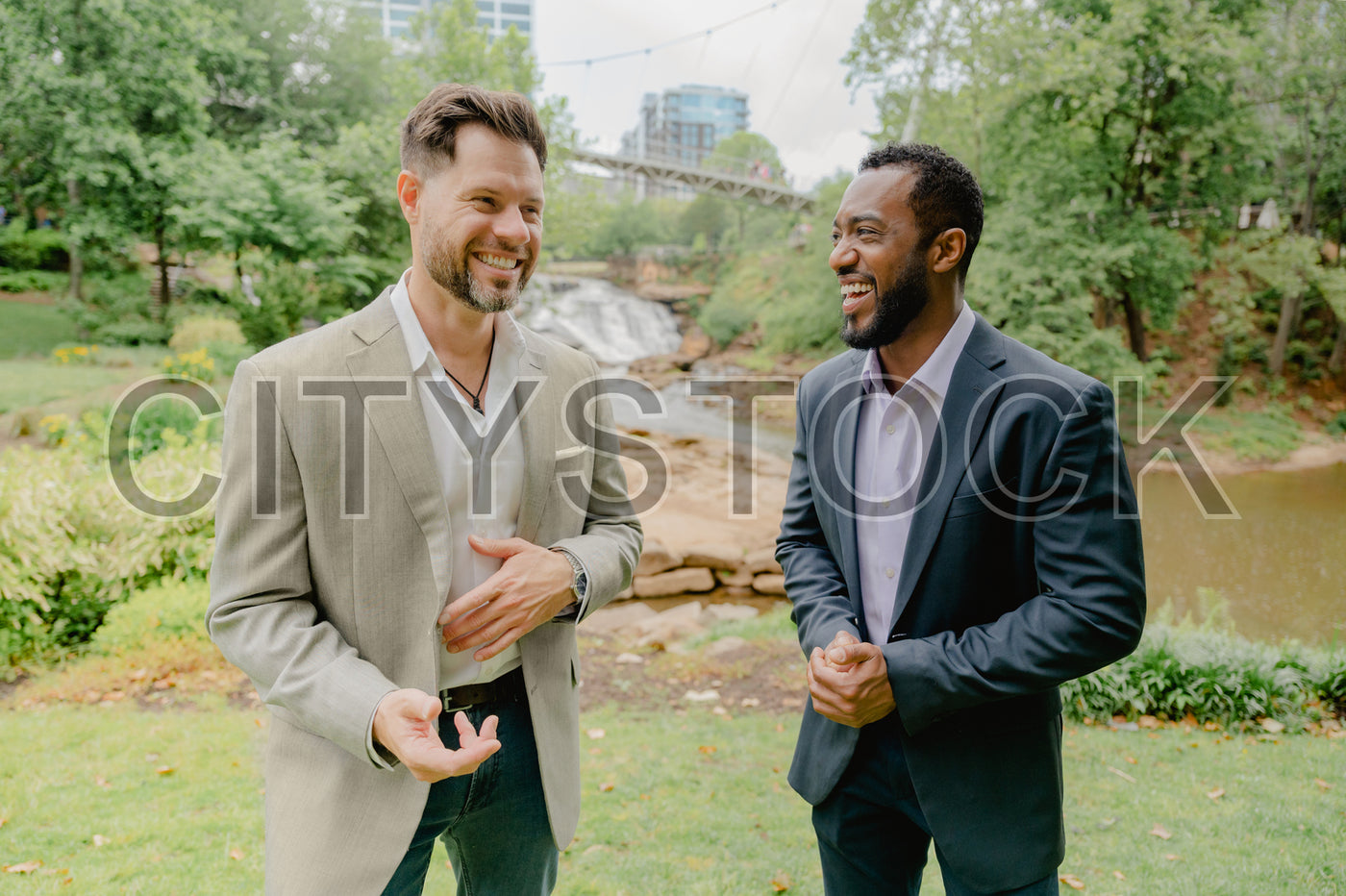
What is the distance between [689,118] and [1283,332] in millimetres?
102087

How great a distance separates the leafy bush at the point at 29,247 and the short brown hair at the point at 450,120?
2439cm

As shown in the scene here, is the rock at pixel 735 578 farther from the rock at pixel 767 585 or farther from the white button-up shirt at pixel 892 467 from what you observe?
the white button-up shirt at pixel 892 467

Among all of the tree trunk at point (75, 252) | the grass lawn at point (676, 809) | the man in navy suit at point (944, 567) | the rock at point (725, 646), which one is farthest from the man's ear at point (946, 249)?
the tree trunk at point (75, 252)

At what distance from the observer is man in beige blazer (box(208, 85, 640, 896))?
5.17 ft

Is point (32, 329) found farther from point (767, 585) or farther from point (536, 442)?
point (536, 442)

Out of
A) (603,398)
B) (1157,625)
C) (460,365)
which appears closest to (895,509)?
(603,398)

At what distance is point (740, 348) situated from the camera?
1307 inches

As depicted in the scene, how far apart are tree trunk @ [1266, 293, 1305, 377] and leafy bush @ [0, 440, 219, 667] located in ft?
83.2

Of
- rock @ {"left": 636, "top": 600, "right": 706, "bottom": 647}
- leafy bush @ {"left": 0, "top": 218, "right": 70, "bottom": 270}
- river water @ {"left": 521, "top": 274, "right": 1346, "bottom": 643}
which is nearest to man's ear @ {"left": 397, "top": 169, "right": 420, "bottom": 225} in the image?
rock @ {"left": 636, "top": 600, "right": 706, "bottom": 647}

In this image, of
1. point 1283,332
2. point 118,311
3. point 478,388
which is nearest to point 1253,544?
point 1283,332

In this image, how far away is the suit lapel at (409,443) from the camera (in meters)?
1.70

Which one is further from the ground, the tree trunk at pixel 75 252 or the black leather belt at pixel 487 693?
the tree trunk at pixel 75 252

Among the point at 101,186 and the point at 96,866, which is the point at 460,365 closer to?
the point at 96,866

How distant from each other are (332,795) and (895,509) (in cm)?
139
